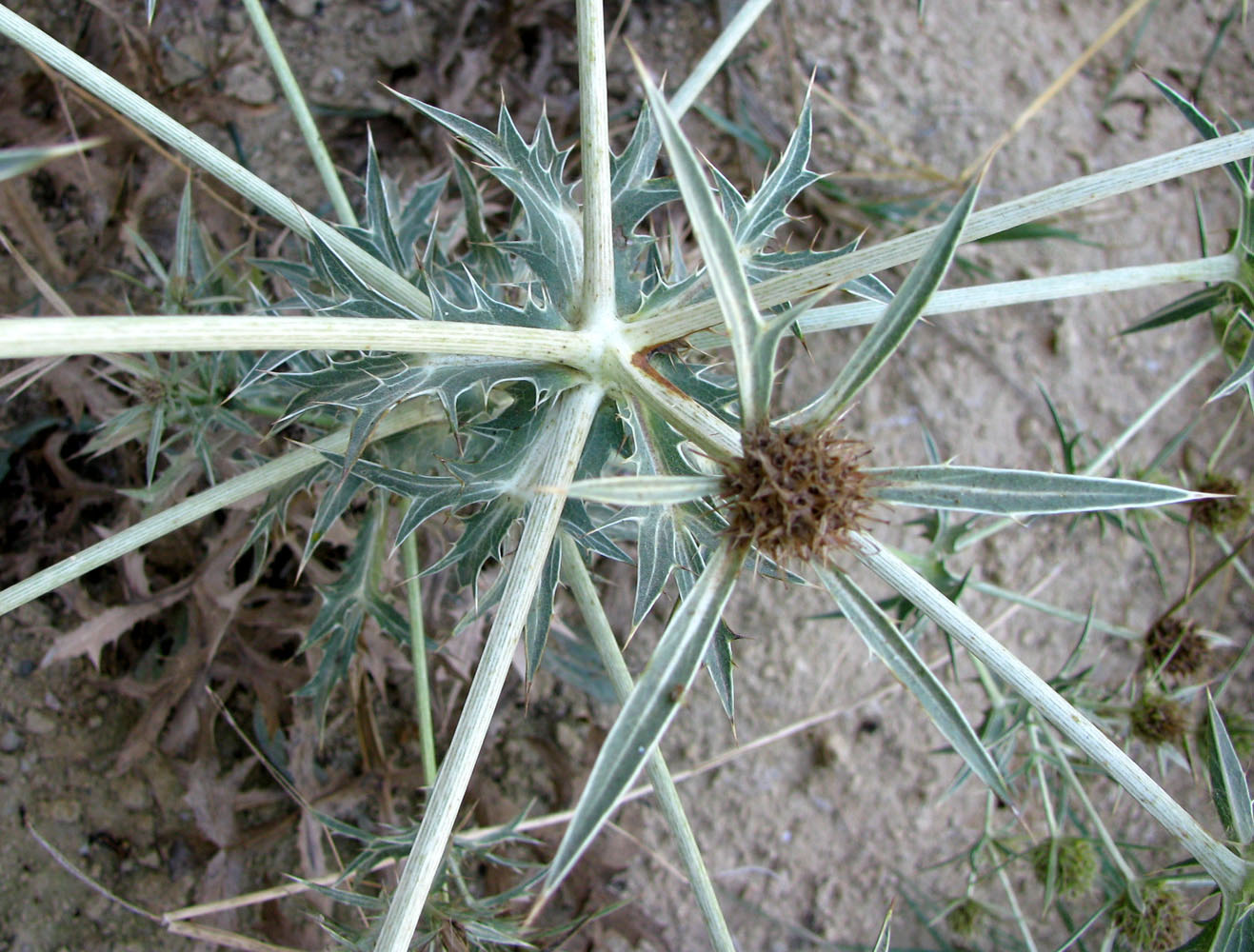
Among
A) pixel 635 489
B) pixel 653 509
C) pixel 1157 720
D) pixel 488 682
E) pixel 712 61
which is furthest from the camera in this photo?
pixel 1157 720

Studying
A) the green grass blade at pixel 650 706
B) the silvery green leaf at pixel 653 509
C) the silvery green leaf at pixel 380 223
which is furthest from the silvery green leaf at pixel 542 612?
the silvery green leaf at pixel 380 223

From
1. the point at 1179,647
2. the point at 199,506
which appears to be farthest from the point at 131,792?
the point at 1179,647

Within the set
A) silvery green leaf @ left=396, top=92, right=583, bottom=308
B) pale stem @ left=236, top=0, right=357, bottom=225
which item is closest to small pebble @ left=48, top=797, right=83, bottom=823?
pale stem @ left=236, top=0, right=357, bottom=225

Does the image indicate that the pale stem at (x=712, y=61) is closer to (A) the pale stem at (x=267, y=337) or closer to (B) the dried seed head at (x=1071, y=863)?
(A) the pale stem at (x=267, y=337)

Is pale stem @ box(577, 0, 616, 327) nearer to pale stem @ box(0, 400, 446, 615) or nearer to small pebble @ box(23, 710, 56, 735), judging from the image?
pale stem @ box(0, 400, 446, 615)

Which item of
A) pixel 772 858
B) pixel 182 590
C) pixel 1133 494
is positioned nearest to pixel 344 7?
pixel 182 590

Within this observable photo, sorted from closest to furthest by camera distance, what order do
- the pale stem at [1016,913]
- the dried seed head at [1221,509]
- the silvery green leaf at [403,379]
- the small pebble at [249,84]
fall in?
the silvery green leaf at [403,379] → the pale stem at [1016,913] → the dried seed head at [1221,509] → the small pebble at [249,84]

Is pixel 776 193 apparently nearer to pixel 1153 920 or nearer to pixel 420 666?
pixel 420 666
